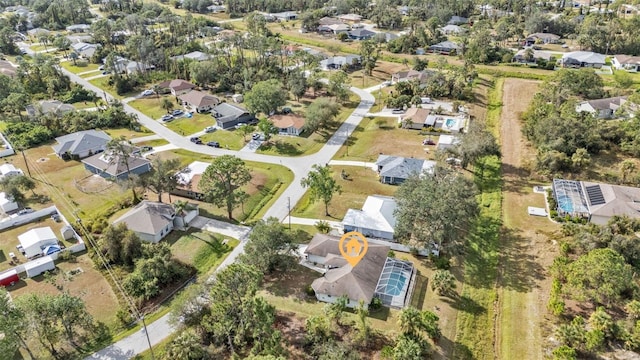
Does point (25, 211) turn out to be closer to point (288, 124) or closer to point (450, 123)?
point (288, 124)

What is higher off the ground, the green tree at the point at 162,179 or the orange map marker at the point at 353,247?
the green tree at the point at 162,179

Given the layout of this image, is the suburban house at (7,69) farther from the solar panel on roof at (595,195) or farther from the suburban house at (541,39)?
the suburban house at (541,39)

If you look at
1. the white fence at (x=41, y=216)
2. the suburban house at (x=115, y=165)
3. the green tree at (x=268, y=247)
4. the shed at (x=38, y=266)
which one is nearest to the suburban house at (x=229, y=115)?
the suburban house at (x=115, y=165)

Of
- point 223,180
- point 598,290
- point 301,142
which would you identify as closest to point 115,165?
point 223,180

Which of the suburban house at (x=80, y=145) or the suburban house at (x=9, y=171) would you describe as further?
the suburban house at (x=80, y=145)

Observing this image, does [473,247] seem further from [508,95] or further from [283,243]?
[508,95]

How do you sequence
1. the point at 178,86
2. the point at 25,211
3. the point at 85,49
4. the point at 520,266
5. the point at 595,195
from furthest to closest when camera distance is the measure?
1. the point at 85,49
2. the point at 178,86
3. the point at 25,211
4. the point at 595,195
5. the point at 520,266
